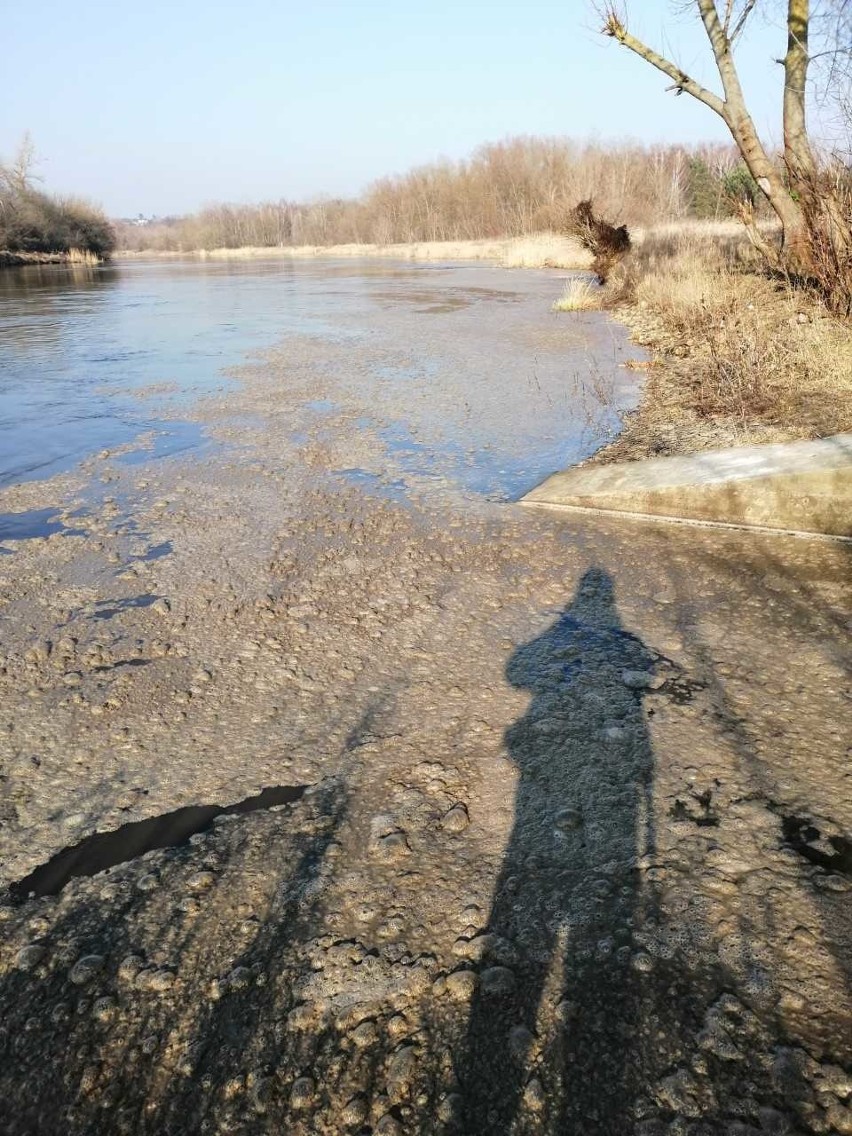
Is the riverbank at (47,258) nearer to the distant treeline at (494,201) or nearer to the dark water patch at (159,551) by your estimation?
the distant treeline at (494,201)

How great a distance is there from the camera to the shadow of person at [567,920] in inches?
63.2

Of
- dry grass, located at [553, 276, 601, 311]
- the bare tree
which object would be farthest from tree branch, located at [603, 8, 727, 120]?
dry grass, located at [553, 276, 601, 311]

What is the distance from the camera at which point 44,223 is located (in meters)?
49.7

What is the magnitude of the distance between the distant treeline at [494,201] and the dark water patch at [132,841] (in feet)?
106

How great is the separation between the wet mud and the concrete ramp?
342 millimetres

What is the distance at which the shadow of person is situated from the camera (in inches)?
63.2

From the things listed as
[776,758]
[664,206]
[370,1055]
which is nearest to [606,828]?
[776,758]

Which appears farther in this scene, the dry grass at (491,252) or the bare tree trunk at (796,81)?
the dry grass at (491,252)

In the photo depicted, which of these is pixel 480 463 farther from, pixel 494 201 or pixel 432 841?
pixel 494 201

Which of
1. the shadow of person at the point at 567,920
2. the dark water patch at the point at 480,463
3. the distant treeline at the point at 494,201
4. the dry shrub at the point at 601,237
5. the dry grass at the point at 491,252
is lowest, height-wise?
the shadow of person at the point at 567,920

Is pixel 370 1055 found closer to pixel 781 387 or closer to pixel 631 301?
pixel 781 387

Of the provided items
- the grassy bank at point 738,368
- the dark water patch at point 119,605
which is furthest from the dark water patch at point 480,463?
the dark water patch at point 119,605

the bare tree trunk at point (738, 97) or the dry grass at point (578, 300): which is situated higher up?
the bare tree trunk at point (738, 97)

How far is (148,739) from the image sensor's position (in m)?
2.84
